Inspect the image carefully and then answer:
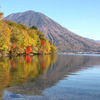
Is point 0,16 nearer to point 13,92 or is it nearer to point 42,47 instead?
point 13,92

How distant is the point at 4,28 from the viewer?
3947cm

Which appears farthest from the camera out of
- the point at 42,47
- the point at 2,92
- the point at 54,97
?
the point at 42,47

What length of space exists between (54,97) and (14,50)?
1999 inches

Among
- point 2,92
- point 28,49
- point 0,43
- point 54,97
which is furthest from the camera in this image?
point 28,49

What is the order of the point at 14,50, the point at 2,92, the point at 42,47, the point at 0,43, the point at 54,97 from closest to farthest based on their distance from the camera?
the point at 54,97, the point at 2,92, the point at 0,43, the point at 14,50, the point at 42,47

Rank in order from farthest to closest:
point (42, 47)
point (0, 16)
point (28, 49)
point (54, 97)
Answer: point (42, 47), point (28, 49), point (0, 16), point (54, 97)

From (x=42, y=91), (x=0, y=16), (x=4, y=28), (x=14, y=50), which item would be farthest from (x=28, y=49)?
(x=42, y=91)

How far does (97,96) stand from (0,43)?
34.9m

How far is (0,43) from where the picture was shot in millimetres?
38344

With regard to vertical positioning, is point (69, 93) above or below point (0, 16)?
below

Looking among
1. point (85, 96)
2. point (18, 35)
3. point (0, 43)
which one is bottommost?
point (85, 96)

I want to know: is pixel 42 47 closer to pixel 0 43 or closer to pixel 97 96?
pixel 0 43

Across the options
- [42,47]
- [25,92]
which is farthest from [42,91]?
[42,47]

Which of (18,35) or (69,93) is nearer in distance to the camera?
(69,93)
